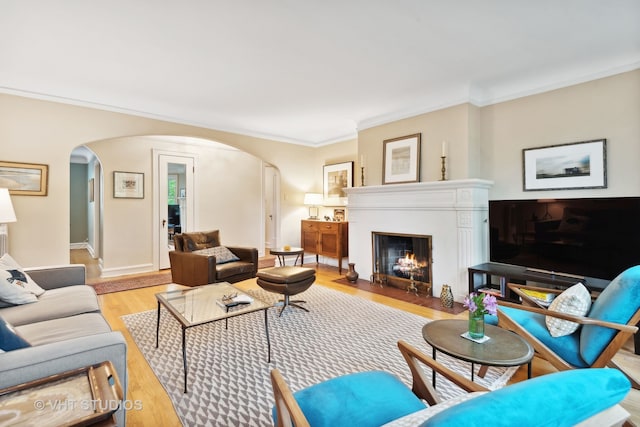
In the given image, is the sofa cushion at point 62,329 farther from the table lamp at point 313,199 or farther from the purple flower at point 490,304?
the table lamp at point 313,199

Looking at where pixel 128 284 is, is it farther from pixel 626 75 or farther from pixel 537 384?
pixel 626 75

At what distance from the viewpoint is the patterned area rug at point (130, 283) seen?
430cm

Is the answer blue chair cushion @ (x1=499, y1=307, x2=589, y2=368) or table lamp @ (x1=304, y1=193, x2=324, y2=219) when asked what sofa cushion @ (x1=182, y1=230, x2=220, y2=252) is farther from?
Result: blue chair cushion @ (x1=499, y1=307, x2=589, y2=368)

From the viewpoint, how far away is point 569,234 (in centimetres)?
295

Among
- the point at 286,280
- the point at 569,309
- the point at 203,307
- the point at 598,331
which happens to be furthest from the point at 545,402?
the point at 286,280

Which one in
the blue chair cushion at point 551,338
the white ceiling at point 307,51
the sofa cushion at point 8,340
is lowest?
the blue chair cushion at point 551,338

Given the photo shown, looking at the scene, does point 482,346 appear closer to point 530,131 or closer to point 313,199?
point 530,131

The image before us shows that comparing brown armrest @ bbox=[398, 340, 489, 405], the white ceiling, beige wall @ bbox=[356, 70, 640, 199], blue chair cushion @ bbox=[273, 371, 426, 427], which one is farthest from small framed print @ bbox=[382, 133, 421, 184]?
blue chair cushion @ bbox=[273, 371, 426, 427]

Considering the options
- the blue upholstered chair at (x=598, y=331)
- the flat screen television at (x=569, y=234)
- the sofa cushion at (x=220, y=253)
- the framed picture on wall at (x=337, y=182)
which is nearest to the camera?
the blue upholstered chair at (x=598, y=331)

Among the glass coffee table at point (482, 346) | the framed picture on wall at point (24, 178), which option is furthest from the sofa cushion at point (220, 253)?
the glass coffee table at point (482, 346)

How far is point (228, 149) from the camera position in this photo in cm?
636

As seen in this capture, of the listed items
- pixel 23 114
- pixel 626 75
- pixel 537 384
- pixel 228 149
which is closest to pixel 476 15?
pixel 626 75

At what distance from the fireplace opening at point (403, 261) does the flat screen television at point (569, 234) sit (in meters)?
0.86

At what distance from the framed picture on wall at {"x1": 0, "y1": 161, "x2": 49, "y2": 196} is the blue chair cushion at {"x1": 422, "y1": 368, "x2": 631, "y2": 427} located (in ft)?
15.0
